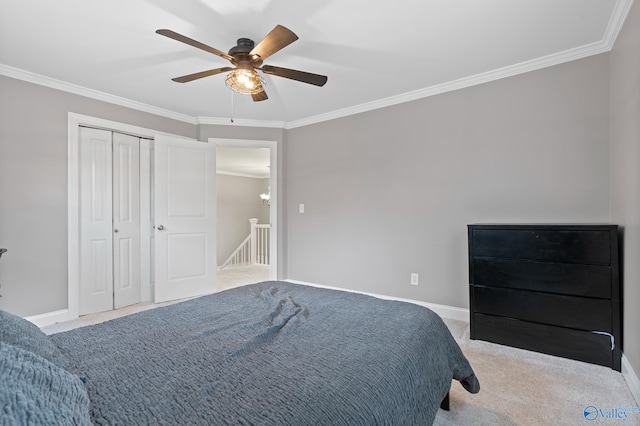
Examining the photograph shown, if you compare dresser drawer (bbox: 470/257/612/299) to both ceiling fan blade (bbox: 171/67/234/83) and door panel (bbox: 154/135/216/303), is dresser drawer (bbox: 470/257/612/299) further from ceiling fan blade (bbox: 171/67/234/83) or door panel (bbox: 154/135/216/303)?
door panel (bbox: 154/135/216/303)

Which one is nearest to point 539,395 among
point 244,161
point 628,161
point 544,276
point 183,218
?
point 544,276

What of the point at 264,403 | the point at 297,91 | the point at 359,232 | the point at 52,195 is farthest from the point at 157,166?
the point at 264,403

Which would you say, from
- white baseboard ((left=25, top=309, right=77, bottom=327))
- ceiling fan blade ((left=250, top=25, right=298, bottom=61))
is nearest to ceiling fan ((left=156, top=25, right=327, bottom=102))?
ceiling fan blade ((left=250, top=25, right=298, bottom=61))

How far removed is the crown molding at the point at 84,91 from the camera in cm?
284

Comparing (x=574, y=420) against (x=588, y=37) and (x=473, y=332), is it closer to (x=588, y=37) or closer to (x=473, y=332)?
(x=473, y=332)

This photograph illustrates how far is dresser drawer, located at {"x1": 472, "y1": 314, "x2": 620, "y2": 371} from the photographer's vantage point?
2.18 metres

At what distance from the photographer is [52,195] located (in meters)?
3.08

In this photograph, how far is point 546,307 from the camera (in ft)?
7.75

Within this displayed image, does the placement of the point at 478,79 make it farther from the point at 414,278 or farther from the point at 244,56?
the point at 244,56

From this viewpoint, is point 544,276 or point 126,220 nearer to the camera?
point 544,276

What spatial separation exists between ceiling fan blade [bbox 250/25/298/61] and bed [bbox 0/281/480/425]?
5.03 feet

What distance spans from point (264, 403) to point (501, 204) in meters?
2.84

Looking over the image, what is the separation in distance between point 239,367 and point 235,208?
8.39 meters

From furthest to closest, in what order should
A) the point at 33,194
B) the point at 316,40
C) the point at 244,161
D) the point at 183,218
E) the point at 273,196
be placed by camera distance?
1. the point at 244,161
2. the point at 273,196
3. the point at 183,218
4. the point at 33,194
5. the point at 316,40
